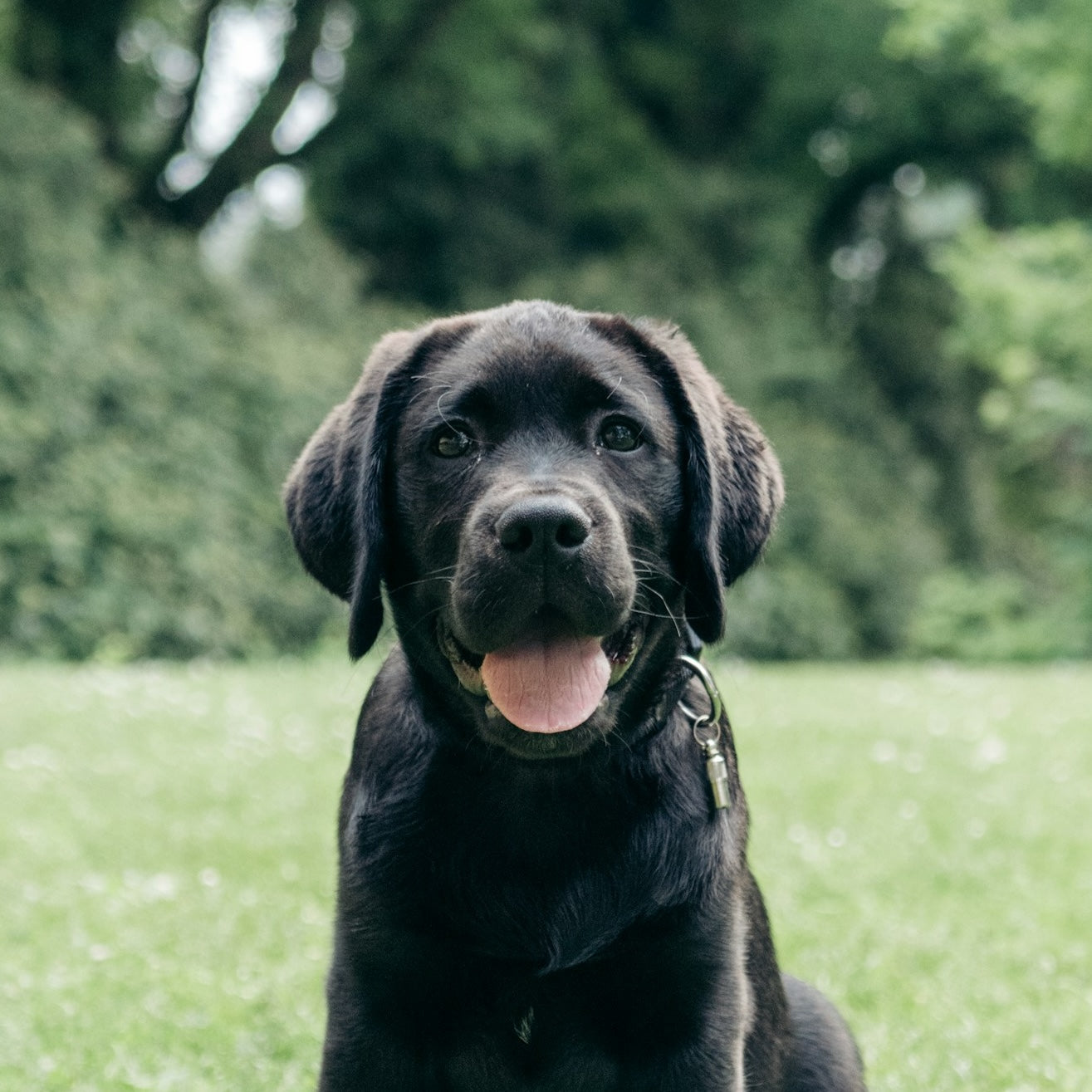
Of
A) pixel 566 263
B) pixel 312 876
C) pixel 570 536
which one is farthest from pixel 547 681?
pixel 566 263

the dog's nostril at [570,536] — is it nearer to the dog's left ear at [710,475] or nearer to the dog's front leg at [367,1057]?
the dog's left ear at [710,475]

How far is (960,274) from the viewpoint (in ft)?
61.8

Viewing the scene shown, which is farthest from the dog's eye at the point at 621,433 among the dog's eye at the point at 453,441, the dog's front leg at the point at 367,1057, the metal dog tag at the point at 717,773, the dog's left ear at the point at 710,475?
the dog's front leg at the point at 367,1057

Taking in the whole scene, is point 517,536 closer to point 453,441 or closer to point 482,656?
point 482,656

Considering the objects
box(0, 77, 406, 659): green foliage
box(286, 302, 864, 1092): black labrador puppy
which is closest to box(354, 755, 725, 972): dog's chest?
box(286, 302, 864, 1092): black labrador puppy

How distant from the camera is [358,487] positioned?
122 inches

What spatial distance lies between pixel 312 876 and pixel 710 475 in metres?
3.54

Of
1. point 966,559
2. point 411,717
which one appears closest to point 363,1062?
point 411,717

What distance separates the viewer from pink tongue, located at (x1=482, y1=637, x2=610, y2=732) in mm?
2789

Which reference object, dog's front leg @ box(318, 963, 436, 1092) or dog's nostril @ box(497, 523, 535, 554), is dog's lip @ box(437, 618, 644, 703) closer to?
dog's nostril @ box(497, 523, 535, 554)

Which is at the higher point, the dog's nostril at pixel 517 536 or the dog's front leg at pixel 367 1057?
the dog's nostril at pixel 517 536

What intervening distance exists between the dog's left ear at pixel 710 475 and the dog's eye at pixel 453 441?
0.40 m

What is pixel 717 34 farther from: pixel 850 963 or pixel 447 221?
pixel 850 963

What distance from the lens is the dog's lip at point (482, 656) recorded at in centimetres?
290
